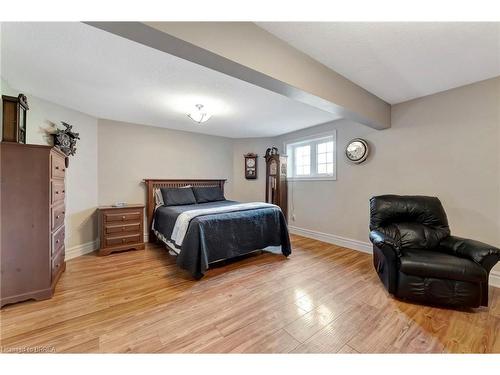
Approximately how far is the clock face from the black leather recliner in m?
1.00

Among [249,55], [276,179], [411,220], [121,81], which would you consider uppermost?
[121,81]

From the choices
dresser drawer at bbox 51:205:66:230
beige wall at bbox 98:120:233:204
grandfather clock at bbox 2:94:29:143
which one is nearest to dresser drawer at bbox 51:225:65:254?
dresser drawer at bbox 51:205:66:230

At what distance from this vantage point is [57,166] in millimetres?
2182

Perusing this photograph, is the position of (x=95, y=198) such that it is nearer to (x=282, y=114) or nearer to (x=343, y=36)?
(x=282, y=114)

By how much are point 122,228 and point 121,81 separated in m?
2.20

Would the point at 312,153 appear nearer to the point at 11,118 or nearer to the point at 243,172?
the point at 243,172

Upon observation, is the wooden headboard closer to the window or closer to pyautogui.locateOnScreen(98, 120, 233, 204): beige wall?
pyautogui.locateOnScreen(98, 120, 233, 204): beige wall

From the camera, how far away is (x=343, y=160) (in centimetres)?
356

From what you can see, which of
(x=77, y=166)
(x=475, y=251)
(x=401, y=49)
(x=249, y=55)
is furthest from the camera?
(x=77, y=166)

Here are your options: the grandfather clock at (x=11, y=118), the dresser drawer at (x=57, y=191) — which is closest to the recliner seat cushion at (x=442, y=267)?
the dresser drawer at (x=57, y=191)

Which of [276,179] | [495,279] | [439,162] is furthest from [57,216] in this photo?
[495,279]

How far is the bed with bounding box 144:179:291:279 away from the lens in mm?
2357

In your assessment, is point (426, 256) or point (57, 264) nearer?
point (426, 256)

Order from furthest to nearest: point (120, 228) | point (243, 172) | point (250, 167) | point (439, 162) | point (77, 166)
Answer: point (243, 172) < point (250, 167) < point (120, 228) < point (77, 166) < point (439, 162)
